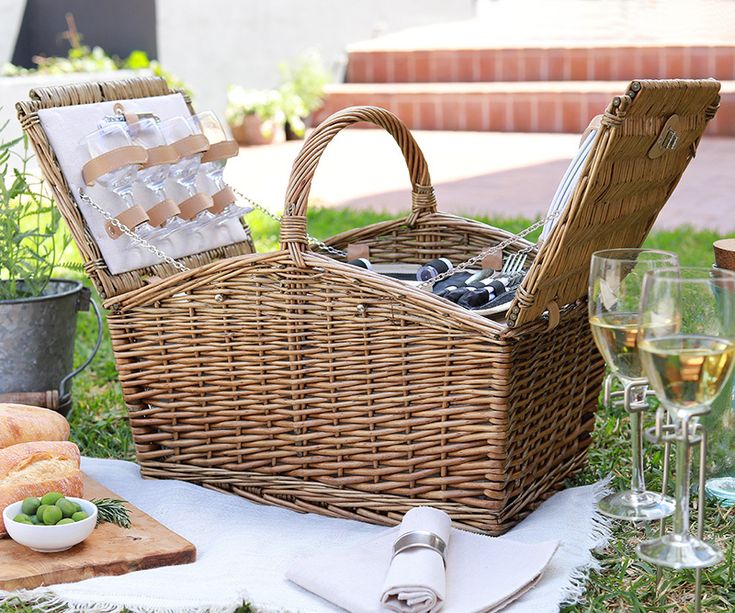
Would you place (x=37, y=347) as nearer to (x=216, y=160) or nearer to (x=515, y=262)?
(x=216, y=160)

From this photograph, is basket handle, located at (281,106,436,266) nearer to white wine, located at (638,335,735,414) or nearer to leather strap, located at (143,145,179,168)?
leather strap, located at (143,145,179,168)

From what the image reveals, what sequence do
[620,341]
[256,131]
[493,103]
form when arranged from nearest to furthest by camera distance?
[620,341]
[256,131]
[493,103]

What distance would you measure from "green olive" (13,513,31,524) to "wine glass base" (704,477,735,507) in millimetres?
1283

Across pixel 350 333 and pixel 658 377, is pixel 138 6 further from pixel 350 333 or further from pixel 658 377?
pixel 658 377

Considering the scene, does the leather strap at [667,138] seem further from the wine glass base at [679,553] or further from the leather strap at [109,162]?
the leather strap at [109,162]

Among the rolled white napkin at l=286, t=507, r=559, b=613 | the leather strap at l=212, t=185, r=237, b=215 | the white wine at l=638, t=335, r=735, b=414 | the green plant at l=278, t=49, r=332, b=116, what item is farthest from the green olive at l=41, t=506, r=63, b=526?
the green plant at l=278, t=49, r=332, b=116

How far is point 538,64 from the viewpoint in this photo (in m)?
8.26

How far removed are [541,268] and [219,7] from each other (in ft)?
20.9

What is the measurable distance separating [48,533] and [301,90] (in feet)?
21.4

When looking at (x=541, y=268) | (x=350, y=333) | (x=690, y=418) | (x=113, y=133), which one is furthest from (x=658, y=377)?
(x=113, y=133)

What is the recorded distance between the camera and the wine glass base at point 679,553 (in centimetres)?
131

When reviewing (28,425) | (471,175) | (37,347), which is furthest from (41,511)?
(471,175)

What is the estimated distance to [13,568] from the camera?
1.70 metres

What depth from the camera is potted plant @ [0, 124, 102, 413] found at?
2379 mm
